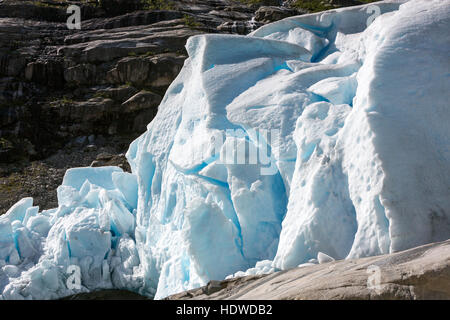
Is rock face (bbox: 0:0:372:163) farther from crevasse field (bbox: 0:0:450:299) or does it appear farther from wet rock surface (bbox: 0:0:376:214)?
crevasse field (bbox: 0:0:450:299)

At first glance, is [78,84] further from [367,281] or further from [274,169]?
[367,281]

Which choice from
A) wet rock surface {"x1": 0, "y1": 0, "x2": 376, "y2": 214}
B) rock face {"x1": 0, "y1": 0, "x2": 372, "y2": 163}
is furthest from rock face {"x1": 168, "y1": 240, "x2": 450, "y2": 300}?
rock face {"x1": 0, "y1": 0, "x2": 372, "y2": 163}

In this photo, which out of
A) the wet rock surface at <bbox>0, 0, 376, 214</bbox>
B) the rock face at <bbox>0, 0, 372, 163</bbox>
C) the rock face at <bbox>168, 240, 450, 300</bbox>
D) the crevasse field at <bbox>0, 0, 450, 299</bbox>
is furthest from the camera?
the rock face at <bbox>0, 0, 372, 163</bbox>

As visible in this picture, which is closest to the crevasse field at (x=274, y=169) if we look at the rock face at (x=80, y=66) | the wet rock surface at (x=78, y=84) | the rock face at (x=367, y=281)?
the rock face at (x=367, y=281)

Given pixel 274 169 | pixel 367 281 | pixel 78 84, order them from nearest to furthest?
pixel 367 281 → pixel 274 169 → pixel 78 84

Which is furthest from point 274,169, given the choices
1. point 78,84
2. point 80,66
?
point 80,66
